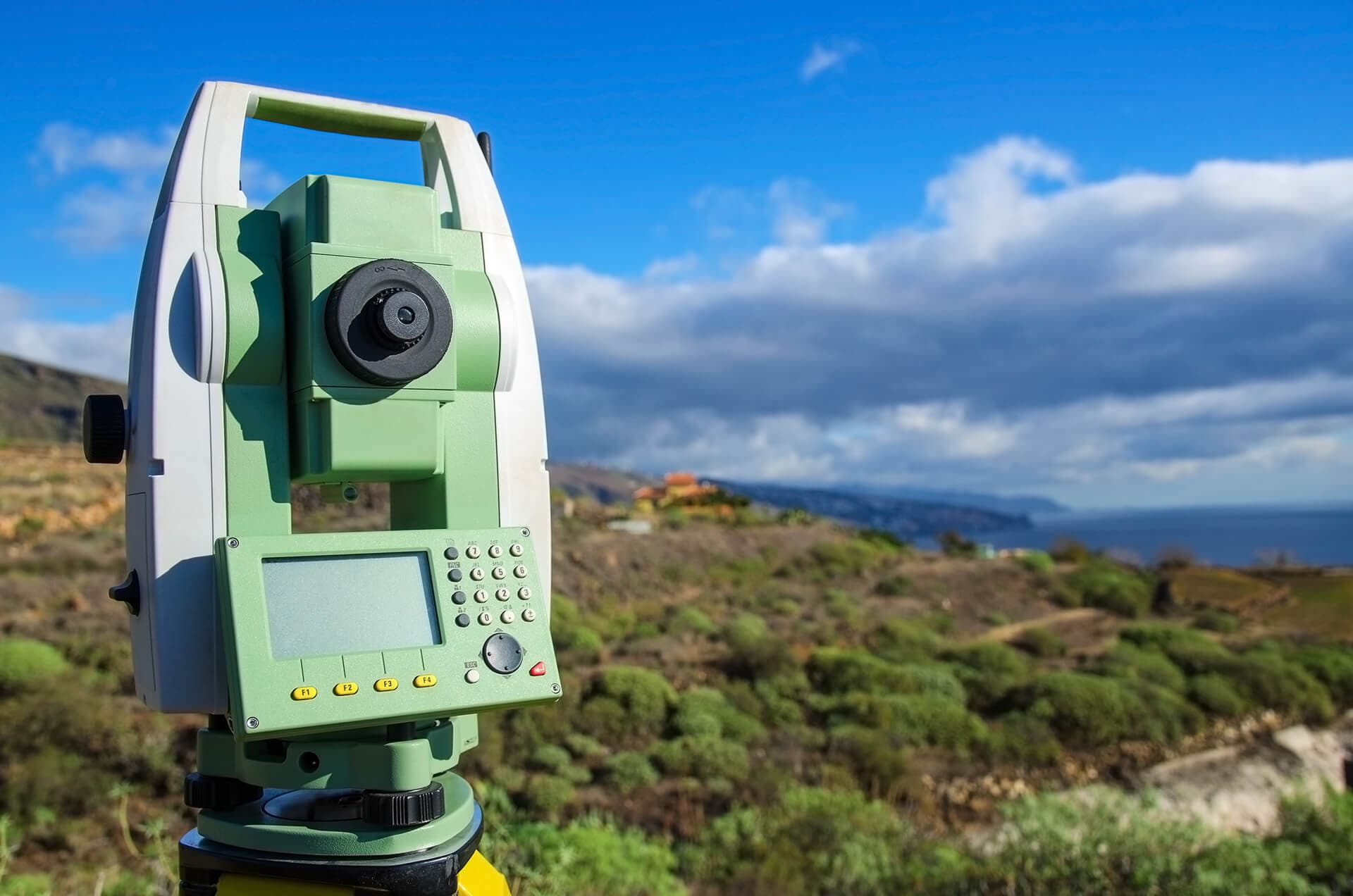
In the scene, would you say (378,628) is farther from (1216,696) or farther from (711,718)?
(1216,696)

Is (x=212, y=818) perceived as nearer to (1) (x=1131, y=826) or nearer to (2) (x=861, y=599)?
(1) (x=1131, y=826)

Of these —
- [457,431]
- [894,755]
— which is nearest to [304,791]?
[457,431]

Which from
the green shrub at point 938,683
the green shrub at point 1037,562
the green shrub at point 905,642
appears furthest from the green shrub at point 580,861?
the green shrub at point 1037,562

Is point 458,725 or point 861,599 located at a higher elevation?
point 458,725

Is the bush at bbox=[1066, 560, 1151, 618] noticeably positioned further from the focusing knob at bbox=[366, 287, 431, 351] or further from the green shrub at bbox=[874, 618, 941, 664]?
the focusing knob at bbox=[366, 287, 431, 351]

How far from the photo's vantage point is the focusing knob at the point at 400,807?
1.78 metres

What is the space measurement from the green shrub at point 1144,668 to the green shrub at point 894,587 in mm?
4965

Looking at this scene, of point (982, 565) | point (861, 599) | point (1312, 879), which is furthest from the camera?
point (982, 565)

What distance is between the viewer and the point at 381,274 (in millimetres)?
1894

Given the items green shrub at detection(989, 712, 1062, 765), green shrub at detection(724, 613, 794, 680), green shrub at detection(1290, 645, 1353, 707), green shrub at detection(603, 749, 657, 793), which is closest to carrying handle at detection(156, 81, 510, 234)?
green shrub at detection(603, 749, 657, 793)

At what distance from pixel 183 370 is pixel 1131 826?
4548 mm

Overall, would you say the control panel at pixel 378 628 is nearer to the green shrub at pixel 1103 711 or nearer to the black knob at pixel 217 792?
the black knob at pixel 217 792

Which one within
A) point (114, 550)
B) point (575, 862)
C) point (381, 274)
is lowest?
point (575, 862)

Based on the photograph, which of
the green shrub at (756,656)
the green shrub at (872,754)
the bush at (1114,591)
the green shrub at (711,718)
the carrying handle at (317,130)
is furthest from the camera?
the bush at (1114,591)
